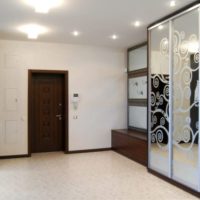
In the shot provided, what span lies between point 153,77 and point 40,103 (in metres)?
3.43

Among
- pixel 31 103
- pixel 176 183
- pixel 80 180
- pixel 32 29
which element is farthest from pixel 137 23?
pixel 31 103

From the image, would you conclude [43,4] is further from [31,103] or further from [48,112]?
[48,112]

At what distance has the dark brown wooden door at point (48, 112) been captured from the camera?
725cm

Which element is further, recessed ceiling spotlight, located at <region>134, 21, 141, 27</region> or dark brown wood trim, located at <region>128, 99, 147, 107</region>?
dark brown wood trim, located at <region>128, 99, 147, 107</region>

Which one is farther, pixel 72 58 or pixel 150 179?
pixel 72 58

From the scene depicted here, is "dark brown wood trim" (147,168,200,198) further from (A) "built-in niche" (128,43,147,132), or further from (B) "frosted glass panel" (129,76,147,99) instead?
(B) "frosted glass panel" (129,76,147,99)

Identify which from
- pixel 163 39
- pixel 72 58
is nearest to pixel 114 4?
pixel 163 39

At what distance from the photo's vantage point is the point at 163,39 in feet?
16.2

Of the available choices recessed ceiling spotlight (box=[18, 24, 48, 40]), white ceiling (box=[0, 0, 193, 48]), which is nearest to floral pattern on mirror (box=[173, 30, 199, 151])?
white ceiling (box=[0, 0, 193, 48])

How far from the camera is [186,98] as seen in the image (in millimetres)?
4312

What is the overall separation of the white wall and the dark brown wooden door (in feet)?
1.32

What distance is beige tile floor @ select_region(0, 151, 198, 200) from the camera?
4.18 m

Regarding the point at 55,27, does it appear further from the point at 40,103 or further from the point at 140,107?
the point at 140,107

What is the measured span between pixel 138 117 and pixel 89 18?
3310mm
